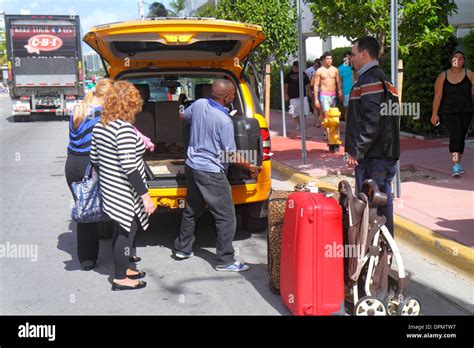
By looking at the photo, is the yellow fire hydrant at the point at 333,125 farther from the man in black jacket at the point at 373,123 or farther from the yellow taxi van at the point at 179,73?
the man in black jacket at the point at 373,123

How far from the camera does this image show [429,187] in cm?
808

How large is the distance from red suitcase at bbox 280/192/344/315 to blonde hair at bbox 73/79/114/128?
2.12 meters

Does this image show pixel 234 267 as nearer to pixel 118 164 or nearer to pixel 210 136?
pixel 210 136

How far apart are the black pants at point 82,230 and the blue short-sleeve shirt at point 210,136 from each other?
996 mm

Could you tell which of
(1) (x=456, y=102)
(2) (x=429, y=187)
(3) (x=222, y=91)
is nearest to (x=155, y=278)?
(3) (x=222, y=91)

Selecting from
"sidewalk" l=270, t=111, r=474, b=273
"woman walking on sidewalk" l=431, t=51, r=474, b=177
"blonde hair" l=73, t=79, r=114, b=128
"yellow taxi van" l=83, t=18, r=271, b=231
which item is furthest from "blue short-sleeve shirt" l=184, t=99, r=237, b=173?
"woman walking on sidewalk" l=431, t=51, r=474, b=177

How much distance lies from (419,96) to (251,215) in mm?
7110

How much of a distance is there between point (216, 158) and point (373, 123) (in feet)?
4.65

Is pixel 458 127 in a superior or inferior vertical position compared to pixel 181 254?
superior

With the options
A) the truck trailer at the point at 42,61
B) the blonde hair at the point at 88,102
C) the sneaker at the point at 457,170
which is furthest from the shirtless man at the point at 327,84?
the truck trailer at the point at 42,61

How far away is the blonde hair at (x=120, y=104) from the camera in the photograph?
4.93 m

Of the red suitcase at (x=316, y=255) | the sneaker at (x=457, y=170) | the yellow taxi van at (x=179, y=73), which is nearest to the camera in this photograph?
the red suitcase at (x=316, y=255)

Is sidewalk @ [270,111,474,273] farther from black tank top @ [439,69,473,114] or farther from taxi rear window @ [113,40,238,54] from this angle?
taxi rear window @ [113,40,238,54]
